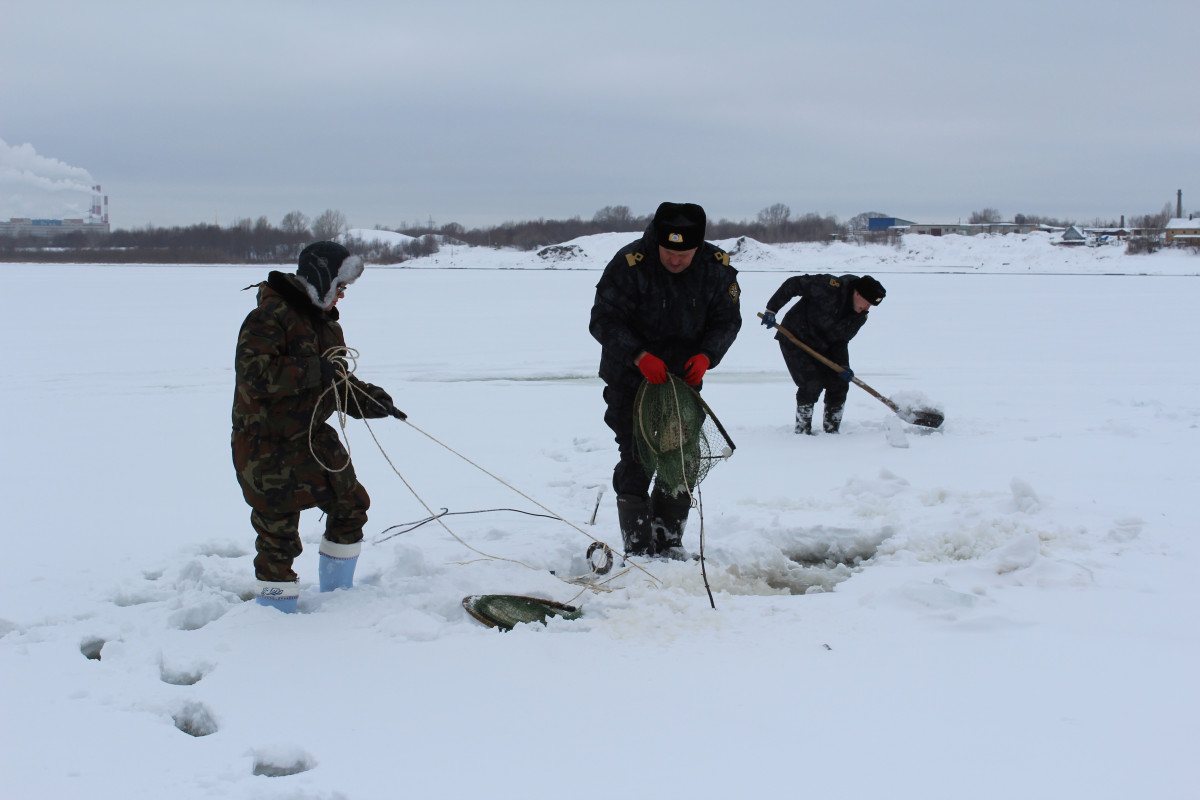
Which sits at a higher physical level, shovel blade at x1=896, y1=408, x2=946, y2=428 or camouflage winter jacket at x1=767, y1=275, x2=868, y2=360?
camouflage winter jacket at x1=767, y1=275, x2=868, y2=360

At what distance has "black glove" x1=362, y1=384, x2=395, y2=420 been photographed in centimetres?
316

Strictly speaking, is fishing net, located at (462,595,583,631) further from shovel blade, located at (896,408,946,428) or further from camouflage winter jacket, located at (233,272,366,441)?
shovel blade, located at (896,408,946,428)

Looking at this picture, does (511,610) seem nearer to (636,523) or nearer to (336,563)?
(336,563)

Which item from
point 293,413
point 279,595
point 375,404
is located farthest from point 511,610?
point 293,413

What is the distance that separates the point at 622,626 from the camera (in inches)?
118

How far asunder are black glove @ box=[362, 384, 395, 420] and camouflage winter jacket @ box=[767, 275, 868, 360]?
4.16 meters

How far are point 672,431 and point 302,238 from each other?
288ft

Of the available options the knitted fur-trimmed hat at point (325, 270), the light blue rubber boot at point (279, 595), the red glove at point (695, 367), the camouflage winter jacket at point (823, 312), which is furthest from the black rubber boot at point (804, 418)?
the light blue rubber boot at point (279, 595)

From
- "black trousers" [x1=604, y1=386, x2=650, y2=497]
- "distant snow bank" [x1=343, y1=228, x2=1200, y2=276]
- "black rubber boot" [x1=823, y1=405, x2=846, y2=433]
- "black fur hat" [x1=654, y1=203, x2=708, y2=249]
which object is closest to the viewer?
"black fur hat" [x1=654, y1=203, x2=708, y2=249]

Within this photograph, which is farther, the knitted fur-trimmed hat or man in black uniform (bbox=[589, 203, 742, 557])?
man in black uniform (bbox=[589, 203, 742, 557])

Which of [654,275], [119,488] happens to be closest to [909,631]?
[654,275]

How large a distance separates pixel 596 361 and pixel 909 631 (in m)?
8.61

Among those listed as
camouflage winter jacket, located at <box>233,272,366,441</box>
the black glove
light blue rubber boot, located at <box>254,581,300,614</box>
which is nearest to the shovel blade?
the black glove

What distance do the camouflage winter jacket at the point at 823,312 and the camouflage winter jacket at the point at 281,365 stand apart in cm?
441
